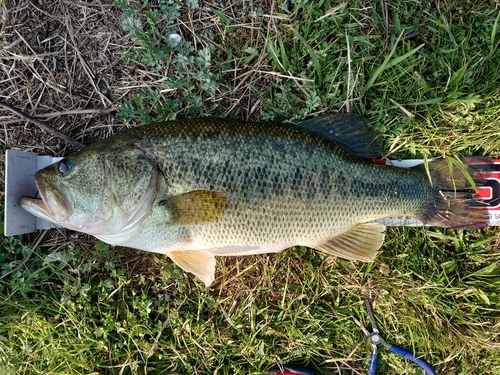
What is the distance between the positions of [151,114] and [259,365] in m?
2.36

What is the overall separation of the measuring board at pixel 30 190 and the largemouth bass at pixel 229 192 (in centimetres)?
23

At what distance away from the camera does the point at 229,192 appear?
8.60ft

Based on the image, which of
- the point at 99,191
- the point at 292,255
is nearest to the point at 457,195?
the point at 292,255

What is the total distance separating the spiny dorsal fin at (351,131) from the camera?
119 inches

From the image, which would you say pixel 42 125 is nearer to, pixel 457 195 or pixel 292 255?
pixel 292 255

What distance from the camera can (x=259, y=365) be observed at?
3.14 m

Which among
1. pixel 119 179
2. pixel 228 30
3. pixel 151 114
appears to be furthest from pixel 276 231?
pixel 228 30

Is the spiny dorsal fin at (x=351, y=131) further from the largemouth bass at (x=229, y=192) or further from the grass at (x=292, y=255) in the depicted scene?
the grass at (x=292, y=255)

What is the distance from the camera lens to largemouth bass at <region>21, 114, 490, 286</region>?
2.55 m

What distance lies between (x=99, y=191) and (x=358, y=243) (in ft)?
6.59

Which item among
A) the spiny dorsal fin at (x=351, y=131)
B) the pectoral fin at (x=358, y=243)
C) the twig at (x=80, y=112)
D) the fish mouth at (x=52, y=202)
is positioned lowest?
the pectoral fin at (x=358, y=243)

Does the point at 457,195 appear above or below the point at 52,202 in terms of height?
below

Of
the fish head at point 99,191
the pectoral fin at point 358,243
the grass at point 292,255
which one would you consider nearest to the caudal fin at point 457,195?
the grass at point 292,255

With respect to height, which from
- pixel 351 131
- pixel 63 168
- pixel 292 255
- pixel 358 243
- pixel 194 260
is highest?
pixel 63 168
